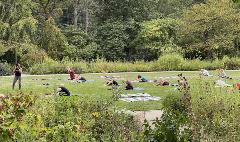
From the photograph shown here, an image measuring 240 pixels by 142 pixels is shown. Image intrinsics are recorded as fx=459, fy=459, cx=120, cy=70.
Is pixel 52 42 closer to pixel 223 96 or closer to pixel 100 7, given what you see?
pixel 100 7

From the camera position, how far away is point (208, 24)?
38500 mm

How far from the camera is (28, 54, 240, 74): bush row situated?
31.8 m

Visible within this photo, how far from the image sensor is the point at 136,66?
33.5m

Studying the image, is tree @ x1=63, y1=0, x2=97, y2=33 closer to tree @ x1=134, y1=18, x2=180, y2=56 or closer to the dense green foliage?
the dense green foliage

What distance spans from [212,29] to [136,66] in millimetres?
9224

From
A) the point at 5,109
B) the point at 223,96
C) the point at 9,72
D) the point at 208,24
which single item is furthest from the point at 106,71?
the point at 5,109

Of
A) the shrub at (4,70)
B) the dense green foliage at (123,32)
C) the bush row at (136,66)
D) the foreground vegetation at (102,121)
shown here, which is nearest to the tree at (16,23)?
the dense green foliage at (123,32)

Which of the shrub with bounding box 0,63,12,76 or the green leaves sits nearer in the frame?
the shrub with bounding box 0,63,12,76

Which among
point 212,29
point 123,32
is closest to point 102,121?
point 212,29

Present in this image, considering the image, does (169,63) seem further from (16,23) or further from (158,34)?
(16,23)

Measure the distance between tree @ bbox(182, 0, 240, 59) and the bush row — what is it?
3.26 m

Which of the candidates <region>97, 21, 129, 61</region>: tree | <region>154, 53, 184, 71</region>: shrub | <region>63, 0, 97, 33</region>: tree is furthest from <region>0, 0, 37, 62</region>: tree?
<region>154, 53, 184, 71</region>: shrub

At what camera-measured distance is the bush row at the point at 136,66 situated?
31750 mm

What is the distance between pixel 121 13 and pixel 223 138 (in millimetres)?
36936
